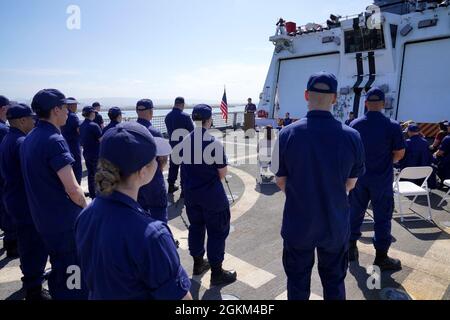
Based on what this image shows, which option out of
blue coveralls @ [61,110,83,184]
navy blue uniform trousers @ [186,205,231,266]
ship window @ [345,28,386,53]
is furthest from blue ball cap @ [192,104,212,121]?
ship window @ [345,28,386,53]

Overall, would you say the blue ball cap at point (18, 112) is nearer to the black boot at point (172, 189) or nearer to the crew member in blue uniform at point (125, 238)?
the crew member in blue uniform at point (125, 238)

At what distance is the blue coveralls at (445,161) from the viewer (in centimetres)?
652

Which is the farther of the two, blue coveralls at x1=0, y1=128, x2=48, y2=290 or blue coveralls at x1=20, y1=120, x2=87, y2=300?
blue coveralls at x1=0, y1=128, x2=48, y2=290

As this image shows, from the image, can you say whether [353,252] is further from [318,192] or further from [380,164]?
[318,192]

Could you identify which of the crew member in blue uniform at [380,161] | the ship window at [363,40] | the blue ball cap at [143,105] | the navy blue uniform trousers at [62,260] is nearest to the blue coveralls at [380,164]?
the crew member in blue uniform at [380,161]

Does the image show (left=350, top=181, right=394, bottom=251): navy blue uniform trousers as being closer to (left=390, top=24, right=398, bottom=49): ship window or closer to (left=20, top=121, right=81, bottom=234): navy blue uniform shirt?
(left=20, top=121, right=81, bottom=234): navy blue uniform shirt

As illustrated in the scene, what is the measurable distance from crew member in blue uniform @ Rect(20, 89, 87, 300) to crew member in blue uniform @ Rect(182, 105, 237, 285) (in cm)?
120

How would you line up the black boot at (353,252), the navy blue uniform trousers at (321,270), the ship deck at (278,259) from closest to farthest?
the navy blue uniform trousers at (321,270) → the ship deck at (278,259) → the black boot at (353,252)

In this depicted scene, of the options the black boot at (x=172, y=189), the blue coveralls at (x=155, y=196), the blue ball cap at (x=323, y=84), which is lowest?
the black boot at (x=172, y=189)

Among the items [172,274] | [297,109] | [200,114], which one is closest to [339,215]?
[172,274]

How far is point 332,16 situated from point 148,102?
33.0 feet

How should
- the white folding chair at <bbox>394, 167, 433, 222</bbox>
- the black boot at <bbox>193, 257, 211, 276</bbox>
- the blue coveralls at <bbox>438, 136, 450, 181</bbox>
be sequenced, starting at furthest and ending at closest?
the blue coveralls at <bbox>438, 136, 450, 181</bbox> → the white folding chair at <bbox>394, 167, 433, 222</bbox> → the black boot at <bbox>193, 257, 211, 276</bbox>

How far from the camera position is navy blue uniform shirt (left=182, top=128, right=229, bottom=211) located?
340 centimetres

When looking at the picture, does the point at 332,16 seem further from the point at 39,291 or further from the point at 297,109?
the point at 39,291
